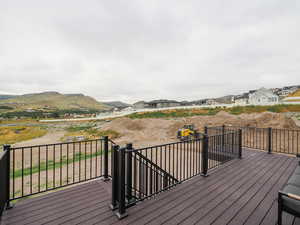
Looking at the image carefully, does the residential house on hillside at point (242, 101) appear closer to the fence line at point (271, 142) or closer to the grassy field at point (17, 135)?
the fence line at point (271, 142)

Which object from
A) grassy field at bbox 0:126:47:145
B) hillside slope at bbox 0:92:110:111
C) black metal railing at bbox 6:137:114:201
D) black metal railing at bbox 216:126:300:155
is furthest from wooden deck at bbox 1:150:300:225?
hillside slope at bbox 0:92:110:111

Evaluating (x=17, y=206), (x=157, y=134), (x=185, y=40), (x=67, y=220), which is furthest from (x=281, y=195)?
(x=157, y=134)

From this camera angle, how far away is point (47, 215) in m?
1.94

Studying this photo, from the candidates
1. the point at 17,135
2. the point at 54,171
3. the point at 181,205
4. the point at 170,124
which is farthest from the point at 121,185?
the point at 17,135

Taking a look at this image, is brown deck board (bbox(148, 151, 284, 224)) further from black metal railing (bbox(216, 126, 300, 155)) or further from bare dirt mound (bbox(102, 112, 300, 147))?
bare dirt mound (bbox(102, 112, 300, 147))

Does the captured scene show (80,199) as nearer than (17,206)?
No

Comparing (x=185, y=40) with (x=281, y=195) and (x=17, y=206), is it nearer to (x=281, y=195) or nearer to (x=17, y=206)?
(x=281, y=195)

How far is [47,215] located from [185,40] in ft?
41.9

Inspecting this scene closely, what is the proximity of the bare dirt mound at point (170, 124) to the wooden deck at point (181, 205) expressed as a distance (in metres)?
9.38

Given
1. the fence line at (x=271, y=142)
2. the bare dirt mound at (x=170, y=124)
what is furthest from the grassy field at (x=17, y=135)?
the fence line at (x=271, y=142)

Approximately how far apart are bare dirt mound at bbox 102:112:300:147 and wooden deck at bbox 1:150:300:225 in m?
9.38

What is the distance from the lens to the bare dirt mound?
12.9 meters

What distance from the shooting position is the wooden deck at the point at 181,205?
183 centimetres

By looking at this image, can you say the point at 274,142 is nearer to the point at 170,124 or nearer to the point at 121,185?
the point at 170,124
